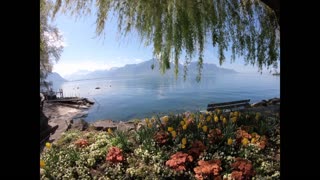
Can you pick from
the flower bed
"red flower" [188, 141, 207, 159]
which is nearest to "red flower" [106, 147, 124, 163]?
the flower bed

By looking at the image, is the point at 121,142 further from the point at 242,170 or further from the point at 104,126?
the point at 242,170

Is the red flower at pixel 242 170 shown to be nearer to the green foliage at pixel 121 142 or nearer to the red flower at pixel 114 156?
the red flower at pixel 114 156

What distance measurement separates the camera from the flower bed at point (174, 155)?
3619mm

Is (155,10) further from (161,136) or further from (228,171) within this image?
(228,171)

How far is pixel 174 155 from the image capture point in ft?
12.5

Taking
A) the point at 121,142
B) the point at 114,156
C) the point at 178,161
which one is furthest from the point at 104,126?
the point at 178,161

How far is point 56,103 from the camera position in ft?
75.8

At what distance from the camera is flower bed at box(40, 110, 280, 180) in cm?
362

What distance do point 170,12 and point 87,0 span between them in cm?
123

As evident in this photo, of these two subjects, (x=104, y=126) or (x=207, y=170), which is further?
(x=104, y=126)

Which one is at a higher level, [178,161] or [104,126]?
[104,126]

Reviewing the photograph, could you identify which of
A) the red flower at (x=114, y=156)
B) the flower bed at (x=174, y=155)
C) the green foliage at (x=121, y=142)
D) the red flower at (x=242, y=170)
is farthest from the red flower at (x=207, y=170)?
the green foliage at (x=121, y=142)

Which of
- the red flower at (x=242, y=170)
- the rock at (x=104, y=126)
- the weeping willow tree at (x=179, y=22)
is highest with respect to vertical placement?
the weeping willow tree at (x=179, y=22)
